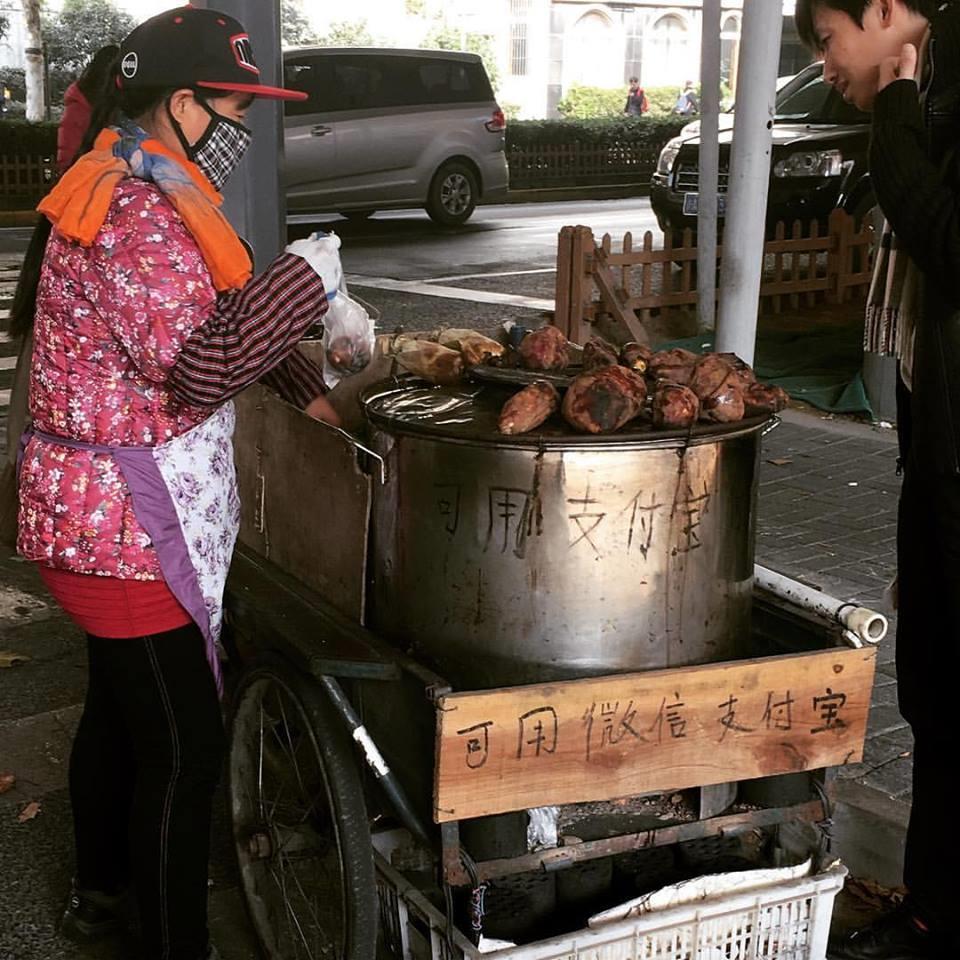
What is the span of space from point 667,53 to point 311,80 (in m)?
34.8


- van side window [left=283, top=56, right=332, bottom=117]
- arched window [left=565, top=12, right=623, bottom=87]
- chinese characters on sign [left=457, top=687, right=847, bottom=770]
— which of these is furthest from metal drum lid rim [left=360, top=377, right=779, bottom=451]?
arched window [left=565, top=12, right=623, bottom=87]

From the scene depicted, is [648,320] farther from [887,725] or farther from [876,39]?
[876,39]

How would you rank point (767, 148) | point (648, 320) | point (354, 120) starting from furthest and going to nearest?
1. point (354, 120)
2. point (648, 320)
3. point (767, 148)

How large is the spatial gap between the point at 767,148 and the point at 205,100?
3981mm

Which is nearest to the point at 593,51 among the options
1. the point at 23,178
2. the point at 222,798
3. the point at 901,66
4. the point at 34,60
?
the point at 34,60

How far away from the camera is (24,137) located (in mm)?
20000

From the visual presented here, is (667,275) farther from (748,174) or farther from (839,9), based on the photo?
(839,9)

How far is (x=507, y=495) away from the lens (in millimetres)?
2549

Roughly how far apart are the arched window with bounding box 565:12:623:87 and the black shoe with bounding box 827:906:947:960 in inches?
1837

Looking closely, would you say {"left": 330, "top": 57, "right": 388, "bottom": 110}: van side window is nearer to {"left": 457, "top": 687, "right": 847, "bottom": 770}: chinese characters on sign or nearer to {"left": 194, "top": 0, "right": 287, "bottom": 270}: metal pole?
{"left": 194, "top": 0, "right": 287, "bottom": 270}: metal pole

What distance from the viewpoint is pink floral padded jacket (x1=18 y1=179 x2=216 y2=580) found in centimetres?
240

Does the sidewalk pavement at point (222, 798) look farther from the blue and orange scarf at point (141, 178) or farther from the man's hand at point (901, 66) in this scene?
the man's hand at point (901, 66)

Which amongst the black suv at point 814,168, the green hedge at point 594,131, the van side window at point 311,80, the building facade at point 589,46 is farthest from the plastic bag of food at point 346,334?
the building facade at point 589,46

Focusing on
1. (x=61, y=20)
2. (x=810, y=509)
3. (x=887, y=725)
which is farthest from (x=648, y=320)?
(x=61, y=20)
